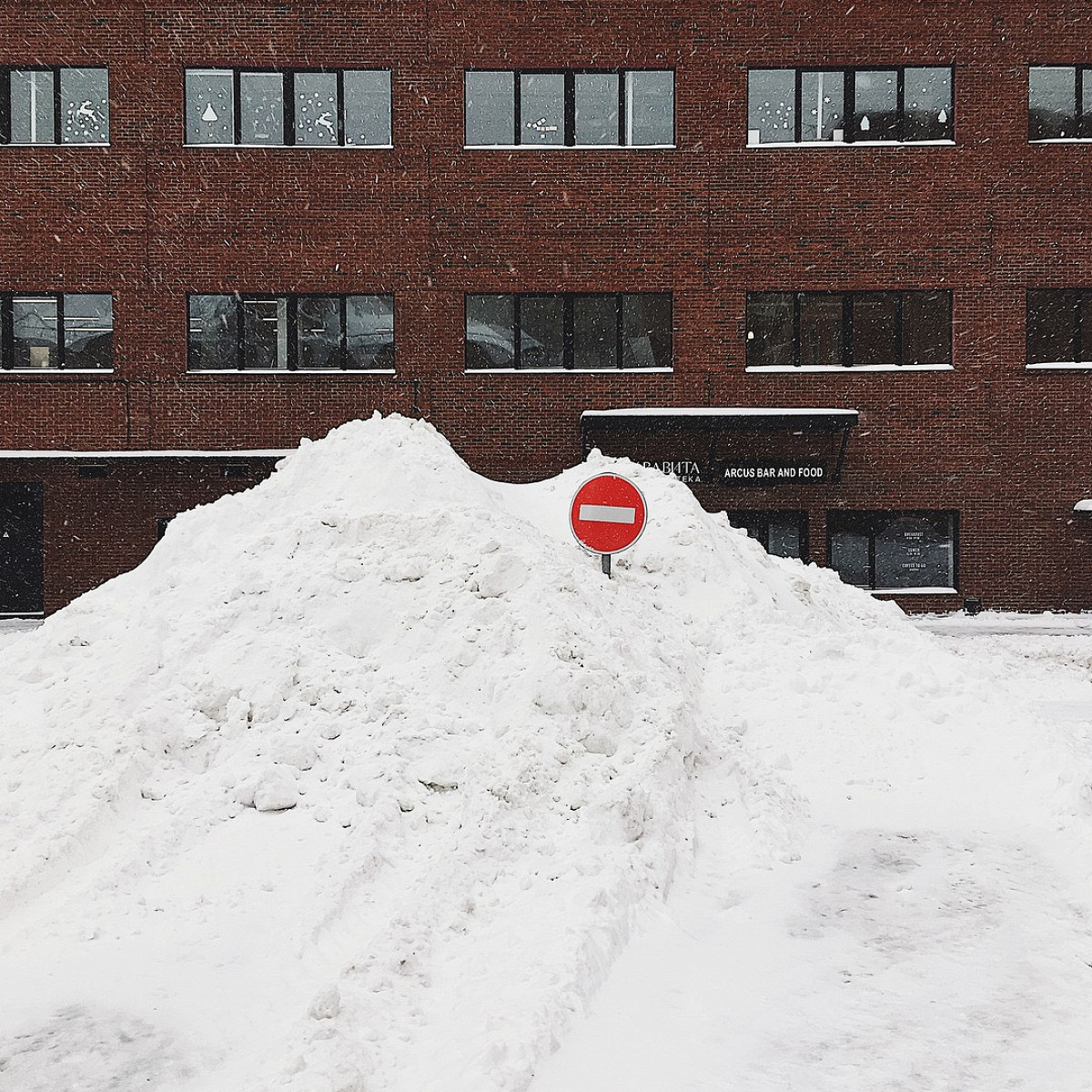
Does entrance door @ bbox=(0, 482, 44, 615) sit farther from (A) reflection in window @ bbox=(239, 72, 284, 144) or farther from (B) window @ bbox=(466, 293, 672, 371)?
(B) window @ bbox=(466, 293, 672, 371)

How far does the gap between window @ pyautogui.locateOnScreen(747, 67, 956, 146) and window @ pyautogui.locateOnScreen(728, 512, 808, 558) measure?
777 centimetres

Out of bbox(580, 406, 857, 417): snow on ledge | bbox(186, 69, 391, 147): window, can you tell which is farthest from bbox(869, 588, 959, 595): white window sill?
bbox(186, 69, 391, 147): window

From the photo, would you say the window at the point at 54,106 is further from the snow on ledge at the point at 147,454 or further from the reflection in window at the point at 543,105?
the reflection in window at the point at 543,105

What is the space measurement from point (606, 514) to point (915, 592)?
46.3 ft

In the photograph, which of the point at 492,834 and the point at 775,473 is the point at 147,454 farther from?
the point at 492,834

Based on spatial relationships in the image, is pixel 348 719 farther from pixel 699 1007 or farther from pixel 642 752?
pixel 699 1007

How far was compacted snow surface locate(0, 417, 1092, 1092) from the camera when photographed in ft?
12.2

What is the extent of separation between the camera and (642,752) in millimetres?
6078

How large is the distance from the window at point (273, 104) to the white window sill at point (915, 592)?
14.0 metres

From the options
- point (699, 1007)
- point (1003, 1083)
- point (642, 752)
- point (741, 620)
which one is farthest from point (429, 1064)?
point (741, 620)

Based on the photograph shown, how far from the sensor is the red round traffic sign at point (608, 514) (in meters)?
8.51

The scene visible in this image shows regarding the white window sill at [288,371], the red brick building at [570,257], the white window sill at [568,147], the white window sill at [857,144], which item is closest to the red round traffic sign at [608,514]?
the red brick building at [570,257]

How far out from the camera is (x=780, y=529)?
20.8m

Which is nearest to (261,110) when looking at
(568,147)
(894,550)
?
(568,147)
